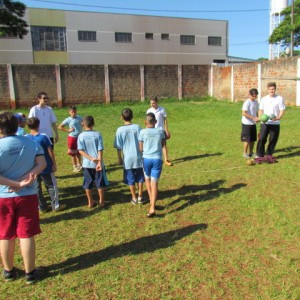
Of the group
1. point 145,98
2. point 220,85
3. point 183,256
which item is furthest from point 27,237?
point 220,85

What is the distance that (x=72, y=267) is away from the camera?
361 centimetres

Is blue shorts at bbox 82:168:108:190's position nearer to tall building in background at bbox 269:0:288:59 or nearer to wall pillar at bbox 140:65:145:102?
wall pillar at bbox 140:65:145:102

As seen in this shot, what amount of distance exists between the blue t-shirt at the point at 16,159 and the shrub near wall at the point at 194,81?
2421cm

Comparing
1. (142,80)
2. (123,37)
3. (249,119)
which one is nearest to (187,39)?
(123,37)

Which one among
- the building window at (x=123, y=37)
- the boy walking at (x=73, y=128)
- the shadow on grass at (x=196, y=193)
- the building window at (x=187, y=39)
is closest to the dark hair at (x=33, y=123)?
Answer: the shadow on grass at (x=196, y=193)

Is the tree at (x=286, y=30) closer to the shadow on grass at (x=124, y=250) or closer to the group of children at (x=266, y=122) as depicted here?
the group of children at (x=266, y=122)

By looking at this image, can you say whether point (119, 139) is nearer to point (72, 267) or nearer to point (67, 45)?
point (72, 267)

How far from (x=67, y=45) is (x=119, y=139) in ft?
121

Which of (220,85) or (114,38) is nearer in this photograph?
(220,85)

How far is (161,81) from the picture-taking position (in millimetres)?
25844

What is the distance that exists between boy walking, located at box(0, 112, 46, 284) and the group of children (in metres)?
5.89

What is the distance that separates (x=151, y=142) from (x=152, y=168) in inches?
16.0

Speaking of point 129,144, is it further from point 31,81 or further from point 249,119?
point 31,81

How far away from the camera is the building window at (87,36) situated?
39375mm
